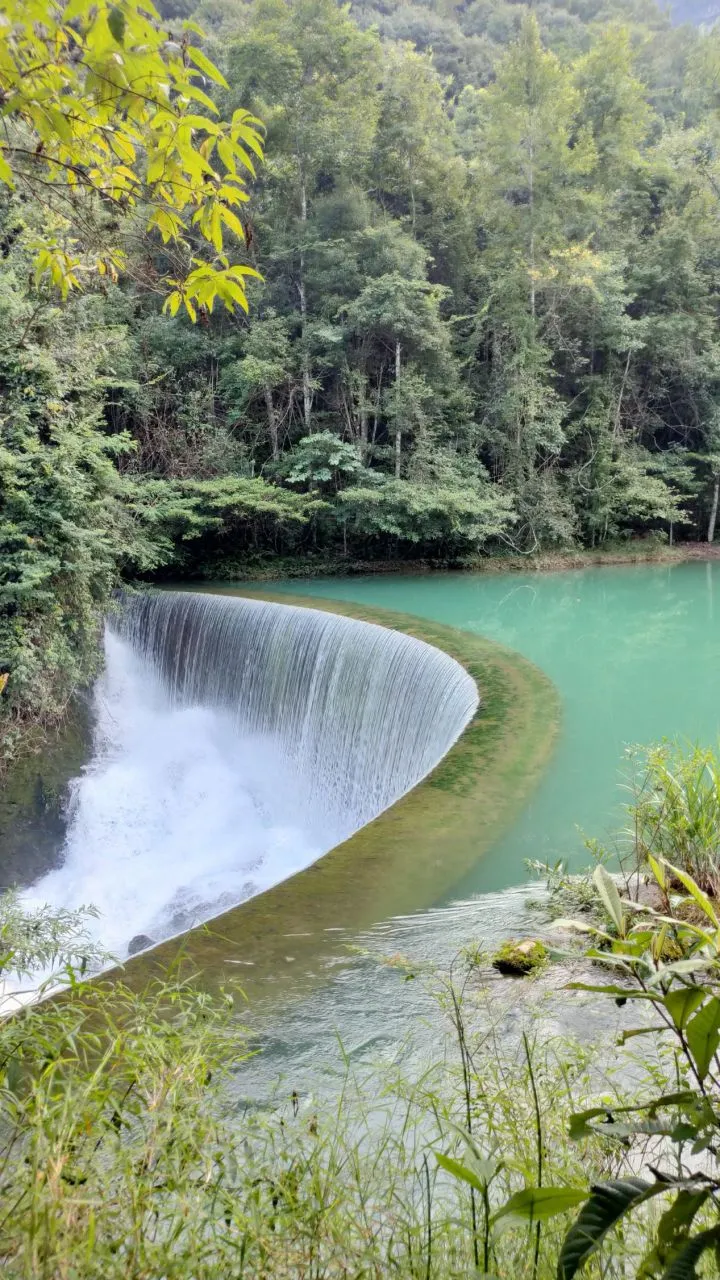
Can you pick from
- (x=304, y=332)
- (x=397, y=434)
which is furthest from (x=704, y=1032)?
(x=304, y=332)

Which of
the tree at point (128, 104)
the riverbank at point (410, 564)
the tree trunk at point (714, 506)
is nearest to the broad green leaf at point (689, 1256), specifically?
the tree at point (128, 104)

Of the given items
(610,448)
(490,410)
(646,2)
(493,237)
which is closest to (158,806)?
(490,410)

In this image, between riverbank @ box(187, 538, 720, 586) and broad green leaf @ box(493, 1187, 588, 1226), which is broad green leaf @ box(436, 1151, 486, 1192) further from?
riverbank @ box(187, 538, 720, 586)

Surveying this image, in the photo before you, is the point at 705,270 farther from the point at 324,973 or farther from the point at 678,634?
the point at 324,973

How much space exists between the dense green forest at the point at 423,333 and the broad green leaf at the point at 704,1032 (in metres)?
10.3

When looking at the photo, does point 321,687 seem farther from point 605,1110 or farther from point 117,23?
point 605,1110

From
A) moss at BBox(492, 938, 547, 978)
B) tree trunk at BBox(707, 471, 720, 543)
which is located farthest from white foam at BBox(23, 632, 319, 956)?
tree trunk at BBox(707, 471, 720, 543)

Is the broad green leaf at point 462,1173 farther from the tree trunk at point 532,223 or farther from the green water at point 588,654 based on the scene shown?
the tree trunk at point 532,223

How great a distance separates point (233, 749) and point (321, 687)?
1524mm

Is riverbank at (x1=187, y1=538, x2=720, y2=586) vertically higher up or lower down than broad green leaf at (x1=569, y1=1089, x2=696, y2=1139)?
higher up

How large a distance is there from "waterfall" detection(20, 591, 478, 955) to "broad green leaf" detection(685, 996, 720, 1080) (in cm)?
477

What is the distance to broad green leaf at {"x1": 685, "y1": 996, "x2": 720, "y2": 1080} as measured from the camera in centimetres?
68

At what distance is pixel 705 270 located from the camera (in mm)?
15352

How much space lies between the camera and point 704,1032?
691mm
